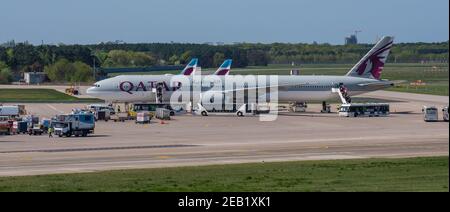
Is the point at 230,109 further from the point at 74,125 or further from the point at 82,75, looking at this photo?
the point at 82,75

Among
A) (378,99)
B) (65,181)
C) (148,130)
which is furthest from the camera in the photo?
(378,99)

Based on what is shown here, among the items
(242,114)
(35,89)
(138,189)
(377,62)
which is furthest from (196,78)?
(138,189)

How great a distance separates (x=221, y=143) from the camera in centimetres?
6844

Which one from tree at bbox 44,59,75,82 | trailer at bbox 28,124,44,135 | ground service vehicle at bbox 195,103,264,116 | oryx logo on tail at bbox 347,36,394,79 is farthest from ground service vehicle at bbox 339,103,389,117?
tree at bbox 44,59,75,82

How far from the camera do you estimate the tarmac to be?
55.6 metres

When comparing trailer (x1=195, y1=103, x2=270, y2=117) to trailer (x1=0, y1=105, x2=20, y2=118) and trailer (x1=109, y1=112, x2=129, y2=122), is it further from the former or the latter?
trailer (x1=0, y1=105, x2=20, y2=118)

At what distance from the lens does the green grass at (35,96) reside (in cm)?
12209

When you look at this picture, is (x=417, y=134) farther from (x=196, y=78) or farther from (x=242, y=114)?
(x=196, y=78)

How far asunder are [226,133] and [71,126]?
12292 millimetres

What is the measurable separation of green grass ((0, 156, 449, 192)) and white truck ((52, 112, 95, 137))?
24.8m

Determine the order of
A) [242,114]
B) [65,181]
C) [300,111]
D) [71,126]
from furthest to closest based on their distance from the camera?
1. [300,111]
2. [242,114]
3. [71,126]
4. [65,181]

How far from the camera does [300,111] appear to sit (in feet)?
348

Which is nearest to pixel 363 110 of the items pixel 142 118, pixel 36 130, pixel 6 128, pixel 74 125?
pixel 142 118

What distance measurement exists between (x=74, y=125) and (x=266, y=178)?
32050 millimetres
